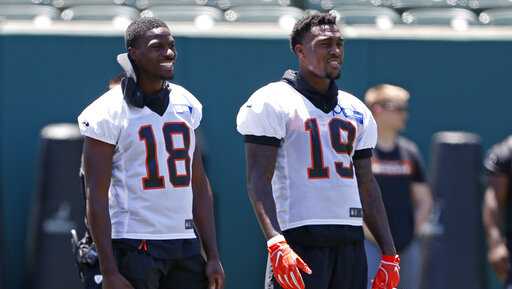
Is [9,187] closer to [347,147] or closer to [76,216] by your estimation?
[76,216]

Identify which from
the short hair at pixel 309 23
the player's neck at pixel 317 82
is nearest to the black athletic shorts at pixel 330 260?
the player's neck at pixel 317 82

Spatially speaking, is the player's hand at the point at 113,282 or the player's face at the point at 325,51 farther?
the player's face at the point at 325,51

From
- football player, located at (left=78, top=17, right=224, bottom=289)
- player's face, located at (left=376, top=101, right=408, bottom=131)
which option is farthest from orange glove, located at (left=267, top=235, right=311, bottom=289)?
player's face, located at (left=376, top=101, right=408, bottom=131)

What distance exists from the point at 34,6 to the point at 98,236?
5003 mm

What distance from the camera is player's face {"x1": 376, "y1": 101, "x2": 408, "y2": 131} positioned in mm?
6914

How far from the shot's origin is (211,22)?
8523 millimetres

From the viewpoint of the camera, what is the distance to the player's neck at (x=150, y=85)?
4695mm

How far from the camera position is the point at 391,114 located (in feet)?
22.7

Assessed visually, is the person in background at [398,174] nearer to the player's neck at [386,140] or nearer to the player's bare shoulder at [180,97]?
the player's neck at [386,140]

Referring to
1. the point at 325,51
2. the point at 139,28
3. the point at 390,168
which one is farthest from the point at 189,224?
the point at 390,168

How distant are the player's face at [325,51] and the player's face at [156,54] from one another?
2.06ft

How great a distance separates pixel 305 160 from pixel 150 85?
715 millimetres

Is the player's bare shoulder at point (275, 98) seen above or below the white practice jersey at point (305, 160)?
above

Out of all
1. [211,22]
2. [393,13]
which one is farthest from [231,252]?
[393,13]
